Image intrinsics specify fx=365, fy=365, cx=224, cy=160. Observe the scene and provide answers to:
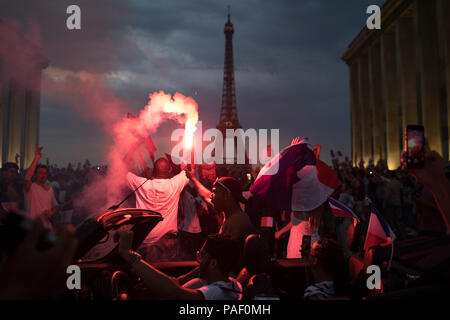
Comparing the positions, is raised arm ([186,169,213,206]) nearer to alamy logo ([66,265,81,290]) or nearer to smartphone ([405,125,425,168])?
alamy logo ([66,265,81,290])

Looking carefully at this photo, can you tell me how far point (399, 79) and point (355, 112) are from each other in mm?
17300

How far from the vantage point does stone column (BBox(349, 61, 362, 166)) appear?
4998 cm

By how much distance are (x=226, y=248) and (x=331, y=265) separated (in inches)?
35.1

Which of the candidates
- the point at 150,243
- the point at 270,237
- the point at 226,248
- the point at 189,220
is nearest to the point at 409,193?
the point at 270,237

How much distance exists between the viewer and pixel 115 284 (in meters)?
3.01

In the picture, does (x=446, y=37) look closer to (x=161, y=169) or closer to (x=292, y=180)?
(x=292, y=180)

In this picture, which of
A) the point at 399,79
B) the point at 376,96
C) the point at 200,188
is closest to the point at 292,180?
the point at 200,188

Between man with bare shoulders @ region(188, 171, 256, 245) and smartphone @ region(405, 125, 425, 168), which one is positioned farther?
man with bare shoulders @ region(188, 171, 256, 245)

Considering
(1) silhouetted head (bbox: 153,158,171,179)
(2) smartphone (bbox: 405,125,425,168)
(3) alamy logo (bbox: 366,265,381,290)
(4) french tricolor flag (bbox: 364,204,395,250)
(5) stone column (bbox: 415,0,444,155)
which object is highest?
(5) stone column (bbox: 415,0,444,155)

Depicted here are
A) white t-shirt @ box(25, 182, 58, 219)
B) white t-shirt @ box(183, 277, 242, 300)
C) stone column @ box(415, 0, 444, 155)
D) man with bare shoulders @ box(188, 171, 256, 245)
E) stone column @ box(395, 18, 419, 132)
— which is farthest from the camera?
stone column @ box(395, 18, 419, 132)

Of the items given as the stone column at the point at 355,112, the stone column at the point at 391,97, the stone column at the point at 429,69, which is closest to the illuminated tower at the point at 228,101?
the stone column at the point at 355,112

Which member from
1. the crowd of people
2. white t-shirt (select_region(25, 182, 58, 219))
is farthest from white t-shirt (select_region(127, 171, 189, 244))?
white t-shirt (select_region(25, 182, 58, 219))

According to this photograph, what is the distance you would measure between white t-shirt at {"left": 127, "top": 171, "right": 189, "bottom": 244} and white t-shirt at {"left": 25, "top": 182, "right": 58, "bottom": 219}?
263 cm

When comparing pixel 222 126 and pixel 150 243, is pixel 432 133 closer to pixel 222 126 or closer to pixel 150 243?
pixel 150 243
